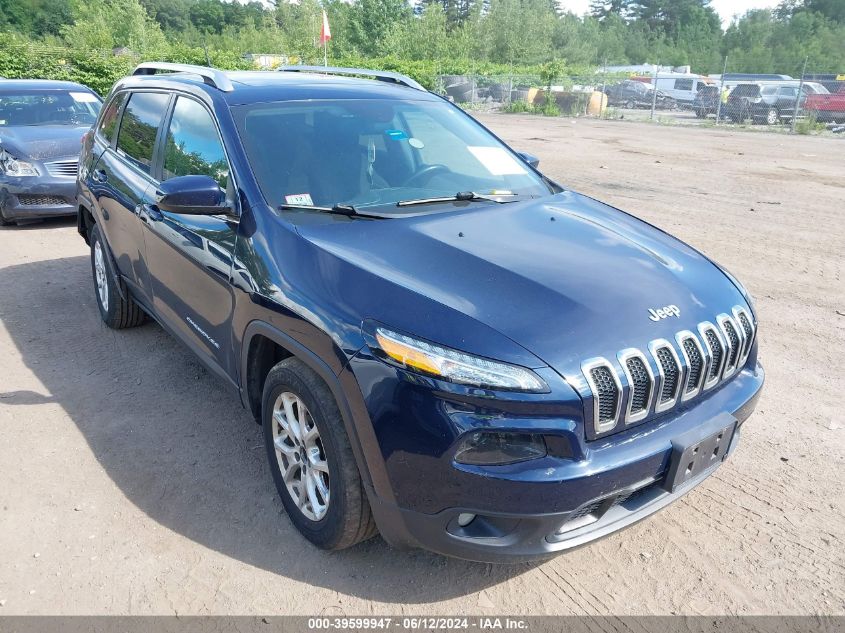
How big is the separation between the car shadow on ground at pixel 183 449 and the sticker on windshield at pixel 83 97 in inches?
181

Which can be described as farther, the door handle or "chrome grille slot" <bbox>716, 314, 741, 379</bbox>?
the door handle

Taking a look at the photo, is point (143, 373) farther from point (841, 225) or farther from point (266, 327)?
point (841, 225)

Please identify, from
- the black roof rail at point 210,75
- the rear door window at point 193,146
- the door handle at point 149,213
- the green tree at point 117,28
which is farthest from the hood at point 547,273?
the green tree at point 117,28

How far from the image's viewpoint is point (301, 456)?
279 centimetres

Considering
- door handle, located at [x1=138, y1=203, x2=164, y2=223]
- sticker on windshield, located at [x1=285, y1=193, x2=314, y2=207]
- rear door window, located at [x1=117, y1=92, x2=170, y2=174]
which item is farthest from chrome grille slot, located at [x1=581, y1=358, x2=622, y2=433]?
rear door window, located at [x1=117, y1=92, x2=170, y2=174]

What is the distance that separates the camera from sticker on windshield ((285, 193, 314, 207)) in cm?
303

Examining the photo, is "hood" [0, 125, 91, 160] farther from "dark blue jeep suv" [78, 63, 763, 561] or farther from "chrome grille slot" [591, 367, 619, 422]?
"chrome grille slot" [591, 367, 619, 422]

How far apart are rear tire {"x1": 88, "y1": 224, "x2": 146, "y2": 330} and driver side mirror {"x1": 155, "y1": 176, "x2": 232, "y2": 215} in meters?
1.93

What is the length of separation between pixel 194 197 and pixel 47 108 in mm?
7482

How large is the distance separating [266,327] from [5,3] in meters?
109

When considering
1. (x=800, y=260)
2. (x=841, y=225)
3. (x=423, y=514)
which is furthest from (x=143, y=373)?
(x=841, y=225)

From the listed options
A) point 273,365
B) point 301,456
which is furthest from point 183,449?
point 301,456

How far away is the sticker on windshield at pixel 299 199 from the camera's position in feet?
9.93

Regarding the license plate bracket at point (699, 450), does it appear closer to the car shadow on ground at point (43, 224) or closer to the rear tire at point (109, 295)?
the rear tire at point (109, 295)
